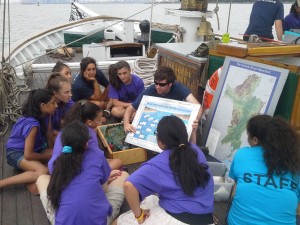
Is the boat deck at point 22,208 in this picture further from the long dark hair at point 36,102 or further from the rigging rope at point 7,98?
the rigging rope at point 7,98

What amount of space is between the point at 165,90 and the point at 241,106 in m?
0.73

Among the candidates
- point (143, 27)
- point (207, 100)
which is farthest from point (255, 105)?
point (143, 27)

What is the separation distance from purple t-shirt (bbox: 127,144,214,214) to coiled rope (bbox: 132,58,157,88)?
10.9 feet

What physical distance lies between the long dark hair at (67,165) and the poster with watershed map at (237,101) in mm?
1560

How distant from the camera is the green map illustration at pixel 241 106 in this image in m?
2.97

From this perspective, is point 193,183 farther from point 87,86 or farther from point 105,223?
point 87,86

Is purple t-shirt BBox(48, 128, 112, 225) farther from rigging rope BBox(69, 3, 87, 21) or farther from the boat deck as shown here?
rigging rope BBox(69, 3, 87, 21)

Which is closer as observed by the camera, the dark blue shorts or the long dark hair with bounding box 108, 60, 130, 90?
the dark blue shorts

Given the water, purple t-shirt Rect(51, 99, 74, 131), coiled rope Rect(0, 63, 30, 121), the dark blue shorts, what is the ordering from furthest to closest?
the water < coiled rope Rect(0, 63, 30, 121) < purple t-shirt Rect(51, 99, 74, 131) < the dark blue shorts

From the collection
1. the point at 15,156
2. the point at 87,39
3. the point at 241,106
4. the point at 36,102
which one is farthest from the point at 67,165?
the point at 87,39

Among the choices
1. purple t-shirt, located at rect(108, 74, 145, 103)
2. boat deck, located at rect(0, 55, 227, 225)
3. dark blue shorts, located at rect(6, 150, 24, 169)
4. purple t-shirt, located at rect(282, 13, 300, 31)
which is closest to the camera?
boat deck, located at rect(0, 55, 227, 225)

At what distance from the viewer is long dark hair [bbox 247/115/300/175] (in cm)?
184

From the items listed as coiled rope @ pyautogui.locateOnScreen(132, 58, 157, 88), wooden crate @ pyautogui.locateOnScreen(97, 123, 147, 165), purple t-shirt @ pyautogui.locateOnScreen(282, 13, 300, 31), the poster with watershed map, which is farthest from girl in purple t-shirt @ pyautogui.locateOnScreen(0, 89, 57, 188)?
purple t-shirt @ pyautogui.locateOnScreen(282, 13, 300, 31)

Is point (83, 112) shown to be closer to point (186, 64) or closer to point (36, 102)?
point (36, 102)
